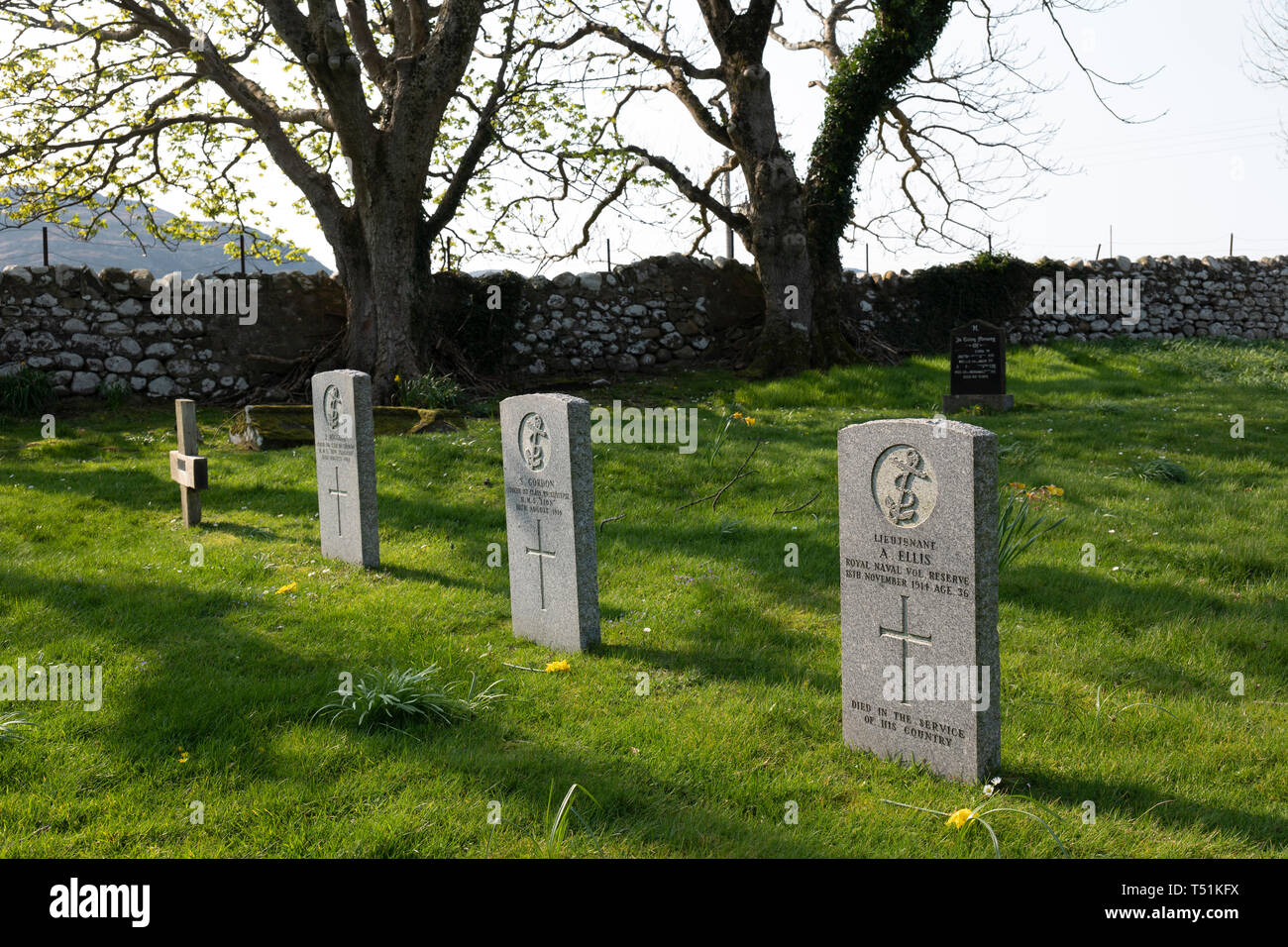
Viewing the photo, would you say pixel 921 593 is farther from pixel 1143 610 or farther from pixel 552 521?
pixel 1143 610

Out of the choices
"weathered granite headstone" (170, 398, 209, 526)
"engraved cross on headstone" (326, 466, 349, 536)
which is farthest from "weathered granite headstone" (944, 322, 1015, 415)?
"weathered granite headstone" (170, 398, 209, 526)

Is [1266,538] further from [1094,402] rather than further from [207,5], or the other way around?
[207,5]

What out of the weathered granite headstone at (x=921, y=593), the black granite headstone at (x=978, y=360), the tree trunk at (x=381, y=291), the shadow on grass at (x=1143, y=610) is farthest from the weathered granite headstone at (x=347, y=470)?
the black granite headstone at (x=978, y=360)

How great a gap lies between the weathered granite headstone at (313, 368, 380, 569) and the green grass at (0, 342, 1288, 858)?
254 millimetres

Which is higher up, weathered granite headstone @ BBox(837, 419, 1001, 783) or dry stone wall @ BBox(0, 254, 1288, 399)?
dry stone wall @ BBox(0, 254, 1288, 399)

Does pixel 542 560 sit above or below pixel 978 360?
below

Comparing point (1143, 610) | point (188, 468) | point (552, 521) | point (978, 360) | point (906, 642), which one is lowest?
point (1143, 610)

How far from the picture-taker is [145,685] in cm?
453

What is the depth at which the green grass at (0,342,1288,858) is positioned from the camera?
11.0ft

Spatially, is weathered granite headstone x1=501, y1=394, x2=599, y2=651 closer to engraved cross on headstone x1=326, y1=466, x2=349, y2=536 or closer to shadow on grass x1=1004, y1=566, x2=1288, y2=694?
engraved cross on headstone x1=326, y1=466, x2=349, y2=536

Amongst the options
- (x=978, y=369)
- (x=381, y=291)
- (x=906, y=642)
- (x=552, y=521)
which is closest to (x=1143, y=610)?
(x=906, y=642)

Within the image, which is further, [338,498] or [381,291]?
[381,291]

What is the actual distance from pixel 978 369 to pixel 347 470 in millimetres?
9556

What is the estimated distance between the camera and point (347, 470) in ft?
23.1
